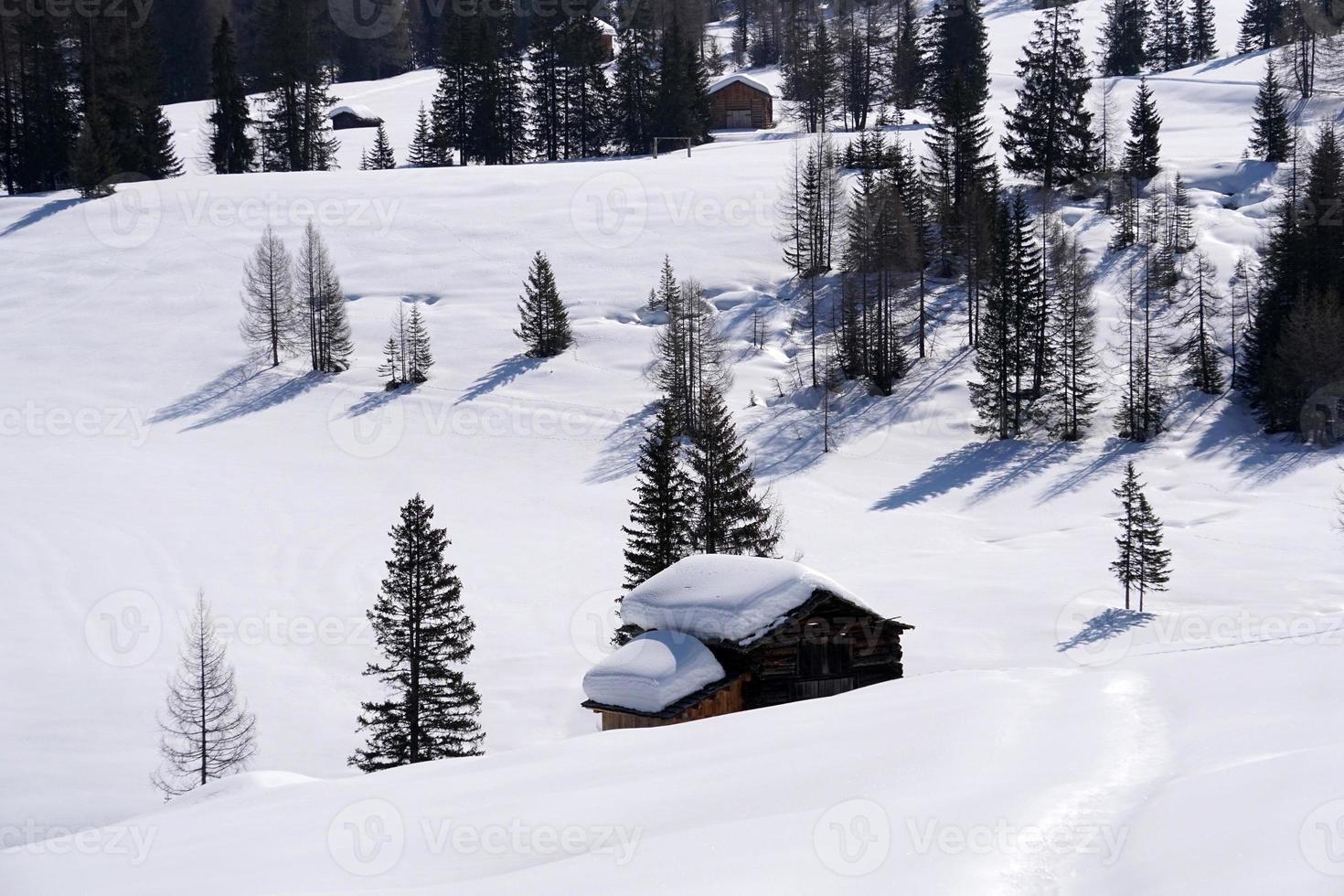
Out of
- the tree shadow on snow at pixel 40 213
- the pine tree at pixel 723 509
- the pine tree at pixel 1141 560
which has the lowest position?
the pine tree at pixel 1141 560

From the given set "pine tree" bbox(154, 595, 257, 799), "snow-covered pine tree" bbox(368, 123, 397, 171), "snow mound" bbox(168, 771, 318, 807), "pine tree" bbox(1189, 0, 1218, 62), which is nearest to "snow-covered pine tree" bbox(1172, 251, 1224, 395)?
"pine tree" bbox(154, 595, 257, 799)

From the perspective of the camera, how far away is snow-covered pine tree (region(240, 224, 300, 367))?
173ft

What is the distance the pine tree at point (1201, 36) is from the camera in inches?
4077

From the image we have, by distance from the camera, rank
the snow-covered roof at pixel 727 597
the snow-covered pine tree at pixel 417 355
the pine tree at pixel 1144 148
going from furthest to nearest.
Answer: the pine tree at pixel 1144 148 → the snow-covered pine tree at pixel 417 355 → the snow-covered roof at pixel 727 597

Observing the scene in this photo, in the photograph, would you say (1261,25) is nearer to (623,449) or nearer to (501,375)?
(501,375)

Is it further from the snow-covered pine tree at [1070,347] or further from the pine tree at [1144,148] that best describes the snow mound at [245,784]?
the pine tree at [1144,148]

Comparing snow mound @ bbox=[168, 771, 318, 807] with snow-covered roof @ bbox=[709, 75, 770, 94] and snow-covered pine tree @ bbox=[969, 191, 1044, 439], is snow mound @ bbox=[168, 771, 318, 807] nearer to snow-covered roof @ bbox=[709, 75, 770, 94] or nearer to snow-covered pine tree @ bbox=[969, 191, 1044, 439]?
snow-covered pine tree @ bbox=[969, 191, 1044, 439]

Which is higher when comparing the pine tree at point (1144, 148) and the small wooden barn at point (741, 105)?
the small wooden barn at point (741, 105)

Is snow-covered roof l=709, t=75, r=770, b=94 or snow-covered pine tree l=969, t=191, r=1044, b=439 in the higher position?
snow-covered roof l=709, t=75, r=770, b=94

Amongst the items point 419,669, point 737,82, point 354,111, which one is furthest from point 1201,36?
point 419,669

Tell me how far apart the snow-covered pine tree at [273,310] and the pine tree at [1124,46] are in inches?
2897

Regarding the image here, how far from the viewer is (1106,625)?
28.1 meters

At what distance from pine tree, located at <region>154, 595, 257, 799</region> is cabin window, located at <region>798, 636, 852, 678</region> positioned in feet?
38.6

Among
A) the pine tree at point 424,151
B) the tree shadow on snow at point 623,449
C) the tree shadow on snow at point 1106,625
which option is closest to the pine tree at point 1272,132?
the tree shadow on snow at point 623,449
